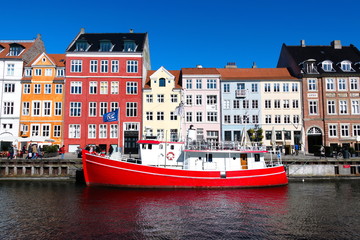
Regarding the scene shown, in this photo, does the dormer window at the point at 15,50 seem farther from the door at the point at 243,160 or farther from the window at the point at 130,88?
the door at the point at 243,160

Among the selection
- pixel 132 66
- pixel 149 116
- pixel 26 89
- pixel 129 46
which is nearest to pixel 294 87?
pixel 149 116

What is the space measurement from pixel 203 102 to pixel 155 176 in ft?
63.7

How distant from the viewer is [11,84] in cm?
3869

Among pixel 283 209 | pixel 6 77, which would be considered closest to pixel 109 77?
pixel 6 77

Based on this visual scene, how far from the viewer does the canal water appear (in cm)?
1270

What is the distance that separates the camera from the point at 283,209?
16.8 meters

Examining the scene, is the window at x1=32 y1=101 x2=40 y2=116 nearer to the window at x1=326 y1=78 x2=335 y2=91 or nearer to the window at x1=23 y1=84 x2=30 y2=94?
the window at x1=23 y1=84 x2=30 y2=94

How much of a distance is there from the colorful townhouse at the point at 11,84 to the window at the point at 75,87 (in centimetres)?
775

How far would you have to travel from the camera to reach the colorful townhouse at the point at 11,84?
37.6m

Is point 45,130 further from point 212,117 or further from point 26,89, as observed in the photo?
point 212,117

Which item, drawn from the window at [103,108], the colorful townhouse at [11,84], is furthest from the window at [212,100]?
the colorful townhouse at [11,84]

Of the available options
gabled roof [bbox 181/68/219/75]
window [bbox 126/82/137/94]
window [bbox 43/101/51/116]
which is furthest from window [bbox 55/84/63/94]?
gabled roof [bbox 181/68/219/75]

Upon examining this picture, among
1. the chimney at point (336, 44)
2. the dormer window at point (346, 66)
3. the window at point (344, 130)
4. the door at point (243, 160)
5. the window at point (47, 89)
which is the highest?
the chimney at point (336, 44)

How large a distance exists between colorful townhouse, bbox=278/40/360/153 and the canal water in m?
16.5
